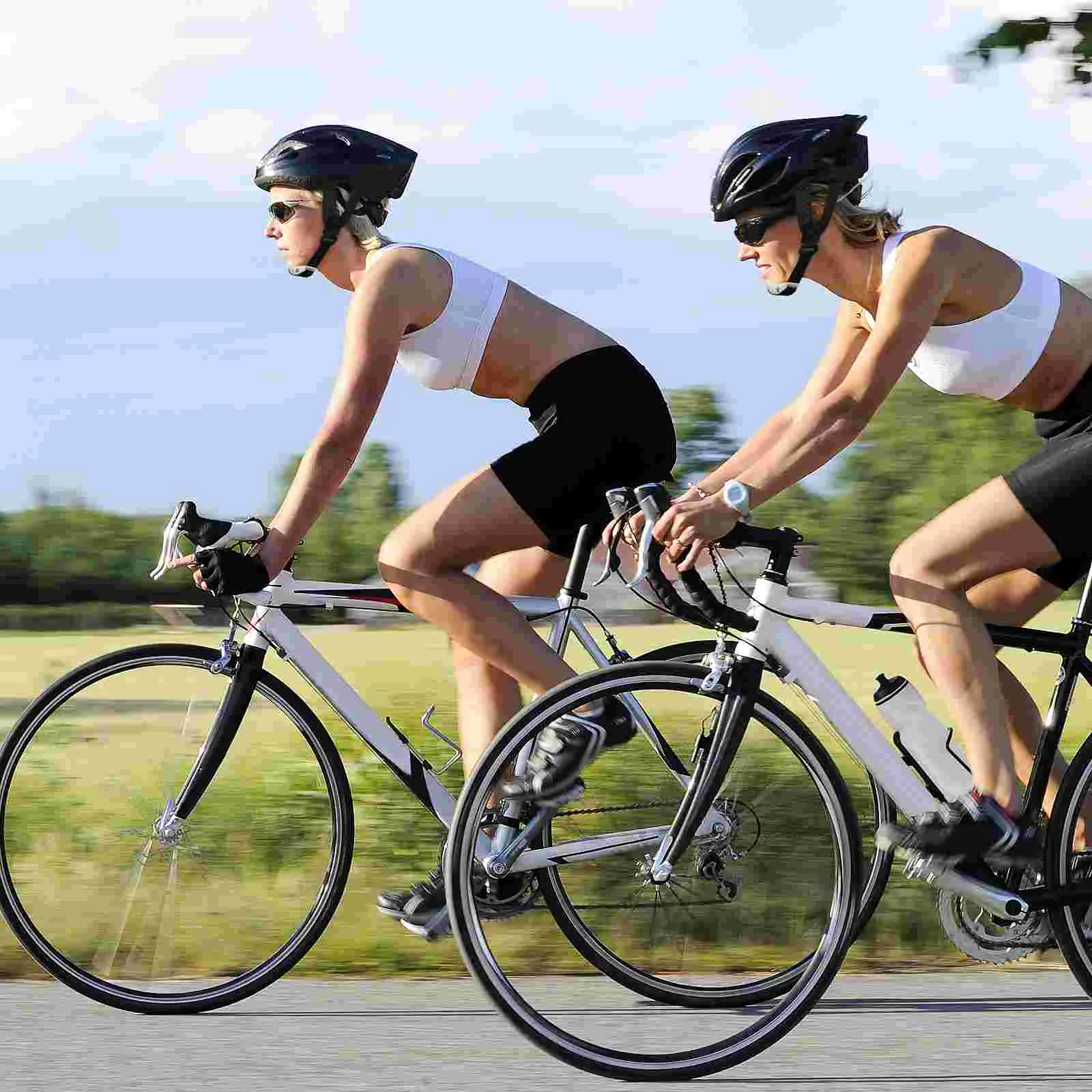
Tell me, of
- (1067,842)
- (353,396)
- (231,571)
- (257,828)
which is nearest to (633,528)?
(353,396)

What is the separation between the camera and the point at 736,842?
4.29 m

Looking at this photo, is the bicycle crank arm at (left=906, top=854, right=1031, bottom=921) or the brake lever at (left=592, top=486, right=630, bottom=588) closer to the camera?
the brake lever at (left=592, top=486, right=630, bottom=588)

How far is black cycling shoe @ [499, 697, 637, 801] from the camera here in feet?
13.3

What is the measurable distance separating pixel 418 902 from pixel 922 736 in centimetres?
130

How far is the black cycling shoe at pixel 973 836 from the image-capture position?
13.5ft

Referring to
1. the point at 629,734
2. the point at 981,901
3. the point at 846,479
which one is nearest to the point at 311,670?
the point at 629,734

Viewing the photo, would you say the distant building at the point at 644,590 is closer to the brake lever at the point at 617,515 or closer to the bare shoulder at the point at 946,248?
the brake lever at the point at 617,515

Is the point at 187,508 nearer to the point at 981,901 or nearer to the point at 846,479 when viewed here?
the point at 981,901

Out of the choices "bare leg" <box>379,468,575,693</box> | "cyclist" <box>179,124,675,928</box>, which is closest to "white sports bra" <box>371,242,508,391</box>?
"cyclist" <box>179,124,675,928</box>

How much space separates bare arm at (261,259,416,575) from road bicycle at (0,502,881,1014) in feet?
0.90

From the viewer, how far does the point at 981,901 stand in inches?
162

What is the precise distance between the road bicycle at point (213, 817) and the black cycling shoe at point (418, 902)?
5.8 inches

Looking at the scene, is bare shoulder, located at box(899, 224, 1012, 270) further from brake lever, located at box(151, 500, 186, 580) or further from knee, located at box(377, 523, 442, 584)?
brake lever, located at box(151, 500, 186, 580)

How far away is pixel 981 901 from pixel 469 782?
3.98ft
